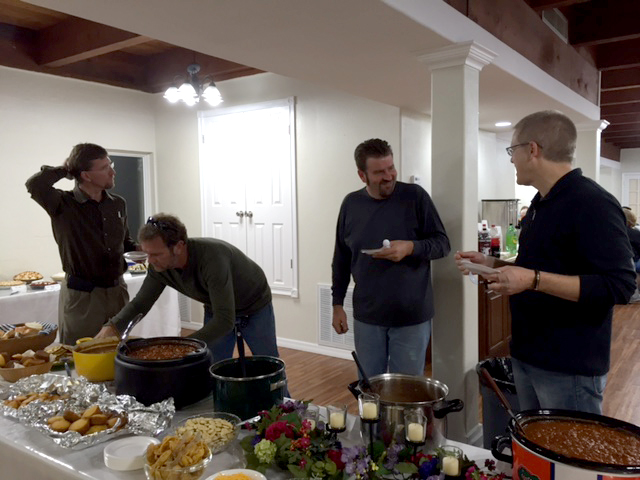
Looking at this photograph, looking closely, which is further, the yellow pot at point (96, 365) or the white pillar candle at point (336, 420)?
the yellow pot at point (96, 365)

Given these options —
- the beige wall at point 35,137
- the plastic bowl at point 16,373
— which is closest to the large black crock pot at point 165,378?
the plastic bowl at point 16,373

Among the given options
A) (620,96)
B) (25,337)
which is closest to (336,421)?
(25,337)

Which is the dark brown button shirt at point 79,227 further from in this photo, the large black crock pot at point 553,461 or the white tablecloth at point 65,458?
the large black crock pot at point 553,461

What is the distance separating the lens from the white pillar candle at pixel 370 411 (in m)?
1.25

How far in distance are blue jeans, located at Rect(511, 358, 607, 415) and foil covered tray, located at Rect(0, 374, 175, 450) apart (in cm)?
109

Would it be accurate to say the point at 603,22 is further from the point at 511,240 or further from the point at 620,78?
the point at 511,240

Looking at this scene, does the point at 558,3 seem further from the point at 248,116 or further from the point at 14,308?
the point at 14,308

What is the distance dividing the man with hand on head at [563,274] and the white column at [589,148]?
3.95 meters

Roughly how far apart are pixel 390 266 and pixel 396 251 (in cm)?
16

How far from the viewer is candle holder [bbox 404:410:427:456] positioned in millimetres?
1178

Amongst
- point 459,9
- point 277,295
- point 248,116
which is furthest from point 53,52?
point 459,9

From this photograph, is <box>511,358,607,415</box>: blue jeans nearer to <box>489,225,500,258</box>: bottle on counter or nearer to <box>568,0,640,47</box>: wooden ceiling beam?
<box>568,0,640,47</box>: wooden ceiling beam

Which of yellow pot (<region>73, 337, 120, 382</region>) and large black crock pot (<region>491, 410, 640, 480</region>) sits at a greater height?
large black crock pot (<region>491, 410, 640, 480</region>)

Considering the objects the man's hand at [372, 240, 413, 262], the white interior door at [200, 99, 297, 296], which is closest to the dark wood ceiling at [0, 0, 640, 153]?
the white interior door at [200, 99, 297, 296]
